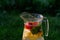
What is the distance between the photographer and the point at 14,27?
268 cm

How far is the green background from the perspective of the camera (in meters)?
2.58

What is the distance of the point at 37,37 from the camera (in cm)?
124

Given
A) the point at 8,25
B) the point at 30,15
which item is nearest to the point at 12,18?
the point at 8,25

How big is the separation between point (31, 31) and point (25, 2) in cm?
202

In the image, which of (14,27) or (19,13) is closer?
(14,27)

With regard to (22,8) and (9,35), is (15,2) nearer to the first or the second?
(22,8)

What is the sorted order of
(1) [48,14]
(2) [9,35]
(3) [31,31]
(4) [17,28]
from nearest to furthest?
(3) [31,31], (2) [9,35], (4) [17,28], (1) [48,14]

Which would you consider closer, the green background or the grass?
the grass

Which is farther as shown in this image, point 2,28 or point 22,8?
point 22,8

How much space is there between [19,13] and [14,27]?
1.77 feet

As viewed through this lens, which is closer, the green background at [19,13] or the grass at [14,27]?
the grass at [14,27]

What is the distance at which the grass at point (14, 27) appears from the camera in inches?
95.6

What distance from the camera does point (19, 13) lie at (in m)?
3.19

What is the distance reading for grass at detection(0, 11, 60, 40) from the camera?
7.97 feet
